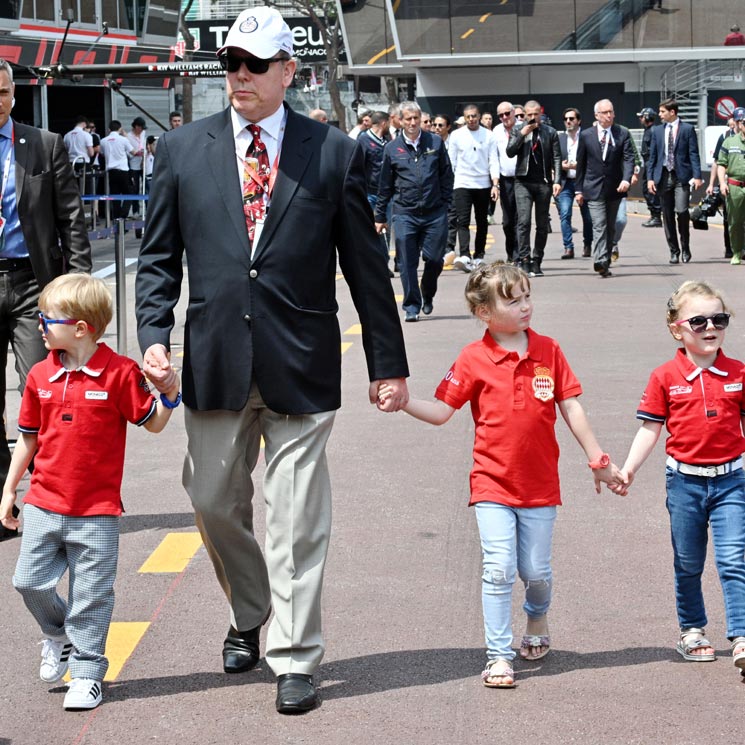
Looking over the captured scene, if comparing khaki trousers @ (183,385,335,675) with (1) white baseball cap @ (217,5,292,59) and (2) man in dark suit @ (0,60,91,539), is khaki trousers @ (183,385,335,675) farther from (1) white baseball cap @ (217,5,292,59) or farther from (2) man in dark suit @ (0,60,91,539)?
(2) man in dark suit @ (0,60,91,539)

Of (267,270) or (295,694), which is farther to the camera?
(267,270)

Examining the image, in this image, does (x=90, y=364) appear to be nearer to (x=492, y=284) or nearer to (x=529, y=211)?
(x=492, y=284)

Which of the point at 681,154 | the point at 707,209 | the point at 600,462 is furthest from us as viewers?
the point at 681,154

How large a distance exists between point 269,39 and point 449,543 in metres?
2.63

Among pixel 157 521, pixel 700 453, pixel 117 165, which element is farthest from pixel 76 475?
pixel 117 165

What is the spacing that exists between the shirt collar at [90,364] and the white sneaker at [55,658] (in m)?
0.81

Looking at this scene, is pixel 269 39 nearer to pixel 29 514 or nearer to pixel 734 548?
pixel 29 514

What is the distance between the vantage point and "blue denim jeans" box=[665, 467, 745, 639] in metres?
4.79

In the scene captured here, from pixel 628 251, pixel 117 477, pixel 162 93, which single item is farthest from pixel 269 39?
pixel 162 93

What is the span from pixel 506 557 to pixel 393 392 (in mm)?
615

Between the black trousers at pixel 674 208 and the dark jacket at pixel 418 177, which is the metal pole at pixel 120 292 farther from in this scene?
the black trousers at pixel 674 208

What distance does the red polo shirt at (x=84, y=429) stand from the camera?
15.2 ft

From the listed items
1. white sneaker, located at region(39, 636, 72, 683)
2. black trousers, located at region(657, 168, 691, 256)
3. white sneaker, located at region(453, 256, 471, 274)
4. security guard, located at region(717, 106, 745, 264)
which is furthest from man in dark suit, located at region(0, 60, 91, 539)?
black trousers, located at region(657, 168, 691, 256)

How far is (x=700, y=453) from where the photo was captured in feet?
15.8
